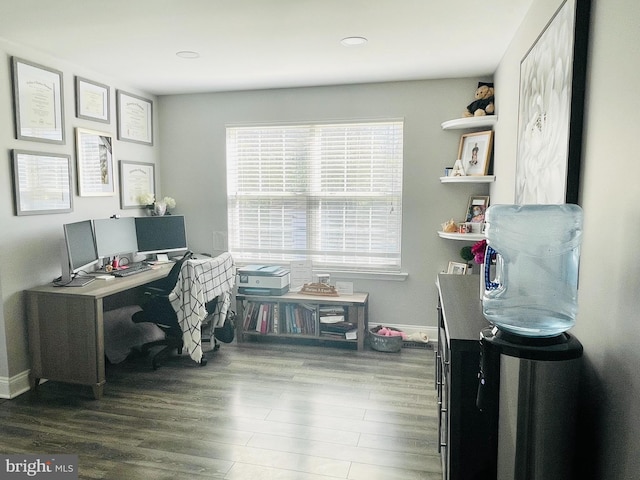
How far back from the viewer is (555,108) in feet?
5.70

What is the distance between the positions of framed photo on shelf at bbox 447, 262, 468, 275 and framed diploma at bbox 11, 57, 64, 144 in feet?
10.8

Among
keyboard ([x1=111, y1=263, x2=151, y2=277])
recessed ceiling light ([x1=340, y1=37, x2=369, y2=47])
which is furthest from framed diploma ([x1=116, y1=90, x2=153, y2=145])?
recessed ceiling light ([x1=340, y1=37, x2=369, y2=47])

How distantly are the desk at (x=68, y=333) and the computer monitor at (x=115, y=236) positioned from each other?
1.75 ft

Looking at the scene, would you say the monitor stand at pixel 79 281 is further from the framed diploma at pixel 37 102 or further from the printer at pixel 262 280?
Result: the printer at pixel 262 280

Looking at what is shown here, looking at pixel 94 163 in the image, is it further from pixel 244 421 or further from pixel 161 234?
pixel 244 421

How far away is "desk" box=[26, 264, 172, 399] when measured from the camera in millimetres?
2971

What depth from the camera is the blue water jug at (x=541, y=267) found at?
54.1 inches

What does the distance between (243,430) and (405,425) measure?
0.96 m

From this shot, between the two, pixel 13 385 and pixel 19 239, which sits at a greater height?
pixel 19 239

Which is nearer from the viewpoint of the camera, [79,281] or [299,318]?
[79,281]

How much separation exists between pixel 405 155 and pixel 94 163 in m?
2.66

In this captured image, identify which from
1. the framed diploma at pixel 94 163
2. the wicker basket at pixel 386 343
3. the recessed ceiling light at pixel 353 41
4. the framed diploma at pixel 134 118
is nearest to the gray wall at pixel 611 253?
the recessed ceiling light at pixel 353 41

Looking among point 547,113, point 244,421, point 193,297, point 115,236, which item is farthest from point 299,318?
point 547,113

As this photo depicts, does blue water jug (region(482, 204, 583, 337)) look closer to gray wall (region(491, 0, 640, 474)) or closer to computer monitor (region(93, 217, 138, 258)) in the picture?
gray wall (region(491, 0, 640, 474))
